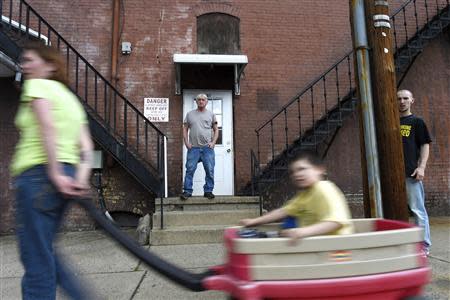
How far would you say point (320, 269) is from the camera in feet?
6.06

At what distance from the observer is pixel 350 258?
1887 mm

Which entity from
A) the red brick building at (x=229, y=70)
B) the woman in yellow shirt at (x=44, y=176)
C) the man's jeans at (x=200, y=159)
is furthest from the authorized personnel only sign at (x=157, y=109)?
the woman in yellow shirt at (x=44, y=176)

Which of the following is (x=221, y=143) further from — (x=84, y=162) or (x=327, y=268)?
(x=327, y=268)

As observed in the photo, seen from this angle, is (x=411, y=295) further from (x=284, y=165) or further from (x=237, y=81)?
(x=237, y=81)

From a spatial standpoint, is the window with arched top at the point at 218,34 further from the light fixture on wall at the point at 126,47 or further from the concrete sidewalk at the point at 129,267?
the concrete sidewalk at the point at 129,267

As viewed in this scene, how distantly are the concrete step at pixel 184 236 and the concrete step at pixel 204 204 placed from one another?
625 mm

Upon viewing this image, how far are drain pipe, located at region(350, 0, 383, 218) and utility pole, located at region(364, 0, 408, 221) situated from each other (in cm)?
5

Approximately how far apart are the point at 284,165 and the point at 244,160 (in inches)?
34.8

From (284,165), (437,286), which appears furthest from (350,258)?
(284,165)

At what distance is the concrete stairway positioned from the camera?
18.9ft

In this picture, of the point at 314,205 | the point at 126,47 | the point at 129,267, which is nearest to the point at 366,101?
the point at 314,205

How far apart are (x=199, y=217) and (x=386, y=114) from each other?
3488mm

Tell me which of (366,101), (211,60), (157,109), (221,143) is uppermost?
(211,60)

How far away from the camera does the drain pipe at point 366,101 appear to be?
136 inches
